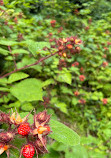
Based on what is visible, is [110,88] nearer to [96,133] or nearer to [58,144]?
[96,133]

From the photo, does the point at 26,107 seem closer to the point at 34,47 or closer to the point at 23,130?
the point at 34,47

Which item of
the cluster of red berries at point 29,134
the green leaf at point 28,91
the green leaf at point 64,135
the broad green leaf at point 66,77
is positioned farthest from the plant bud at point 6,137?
the broad green leaf at point 66,77

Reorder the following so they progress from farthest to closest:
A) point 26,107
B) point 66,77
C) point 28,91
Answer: point 66,77 → point 26,107 → point 28,91

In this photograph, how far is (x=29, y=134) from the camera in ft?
2.23

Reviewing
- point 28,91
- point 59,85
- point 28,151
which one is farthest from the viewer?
point 59,85

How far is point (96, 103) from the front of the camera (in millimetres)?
2877

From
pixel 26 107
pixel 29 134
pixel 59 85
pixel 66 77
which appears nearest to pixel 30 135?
pixel 29 134

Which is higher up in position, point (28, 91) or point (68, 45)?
point (68, 45)

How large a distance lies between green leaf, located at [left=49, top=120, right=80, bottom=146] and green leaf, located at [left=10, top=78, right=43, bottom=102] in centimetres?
62

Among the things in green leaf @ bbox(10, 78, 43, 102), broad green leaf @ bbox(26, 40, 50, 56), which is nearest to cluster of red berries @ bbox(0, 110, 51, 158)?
green leaf @ bbox(10, 78, 43, 102)

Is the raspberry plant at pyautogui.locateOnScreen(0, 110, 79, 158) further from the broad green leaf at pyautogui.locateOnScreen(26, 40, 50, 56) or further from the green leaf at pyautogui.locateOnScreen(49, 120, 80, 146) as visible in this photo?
the broad green leaf at pyautogui.locateOnScreen(26, 40, 50, 56)

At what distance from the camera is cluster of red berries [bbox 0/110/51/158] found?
629mm

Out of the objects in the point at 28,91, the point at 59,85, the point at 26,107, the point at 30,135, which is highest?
the point at 30,135

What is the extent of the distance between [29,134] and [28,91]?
0.78 meters
